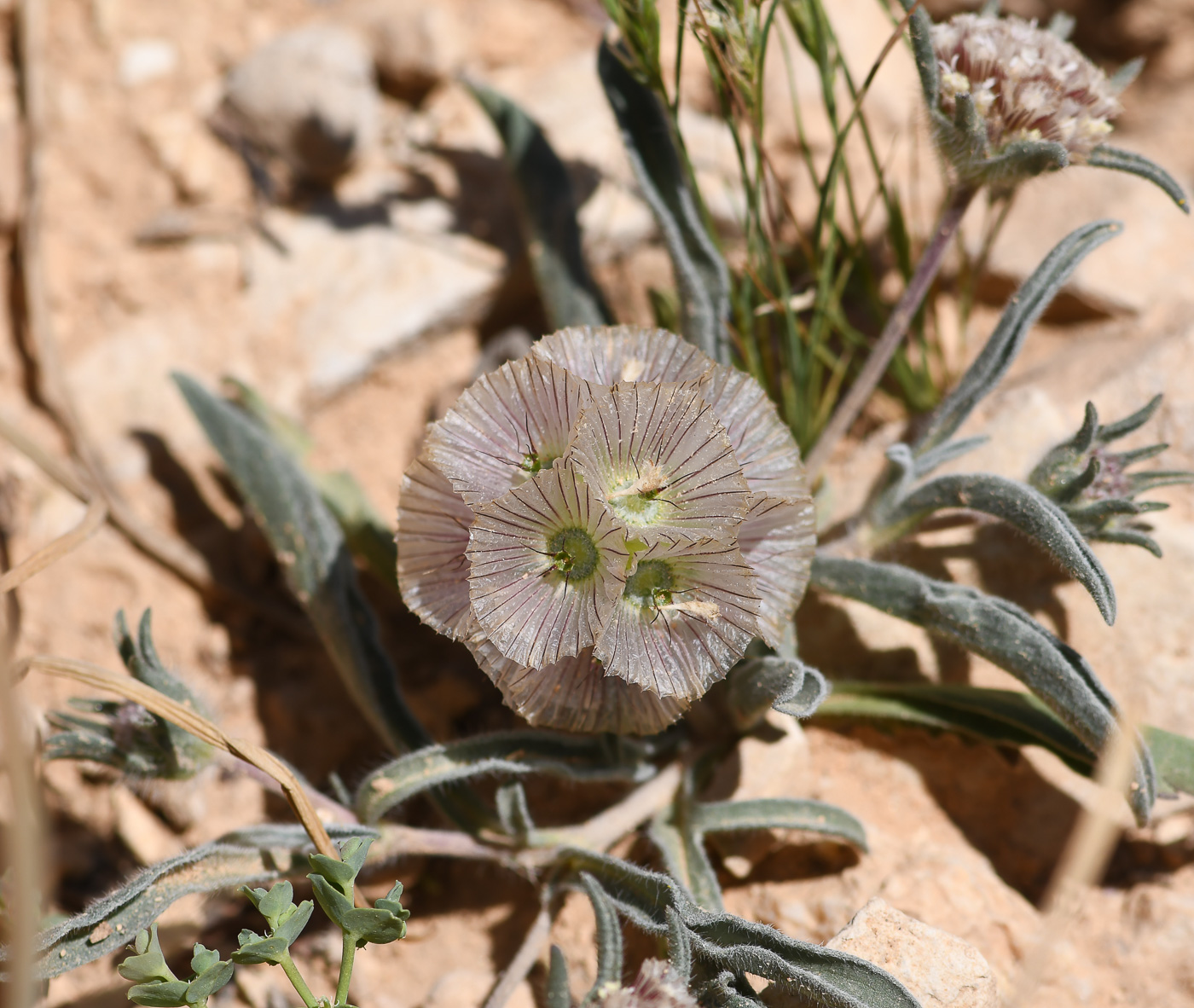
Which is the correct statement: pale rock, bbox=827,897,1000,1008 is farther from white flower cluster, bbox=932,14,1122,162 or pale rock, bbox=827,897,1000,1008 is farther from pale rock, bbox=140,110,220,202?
pale rock, bbox=140,110,220,202

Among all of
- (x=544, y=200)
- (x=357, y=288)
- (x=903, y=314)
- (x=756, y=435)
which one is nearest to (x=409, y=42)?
(x=357, y=288)

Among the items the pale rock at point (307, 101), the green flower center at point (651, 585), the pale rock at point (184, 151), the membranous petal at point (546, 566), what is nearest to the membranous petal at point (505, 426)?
the membranous petal at point (546, 566)

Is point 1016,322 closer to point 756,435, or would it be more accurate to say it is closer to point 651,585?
point 756,435

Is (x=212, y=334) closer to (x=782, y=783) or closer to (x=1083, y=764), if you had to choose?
(x=782, y=783)

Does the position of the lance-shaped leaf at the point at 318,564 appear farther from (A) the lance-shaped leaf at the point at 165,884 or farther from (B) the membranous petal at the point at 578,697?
(B) the membranous petal at the point at 578,697

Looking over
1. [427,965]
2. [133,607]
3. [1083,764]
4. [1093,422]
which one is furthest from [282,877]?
[1093,422]

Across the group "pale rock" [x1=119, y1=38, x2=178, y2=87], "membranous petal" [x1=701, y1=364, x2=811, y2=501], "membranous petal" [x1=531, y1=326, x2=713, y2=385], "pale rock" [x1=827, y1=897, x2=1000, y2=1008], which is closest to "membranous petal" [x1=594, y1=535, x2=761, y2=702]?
"membranous petal" [x1=701, y1=364, x2=811, y2=501]

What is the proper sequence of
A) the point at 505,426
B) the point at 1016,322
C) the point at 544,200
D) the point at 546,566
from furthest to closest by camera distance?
the point at 544,200
the point at 1016,322
the point at 505,426
the point at 546,566
